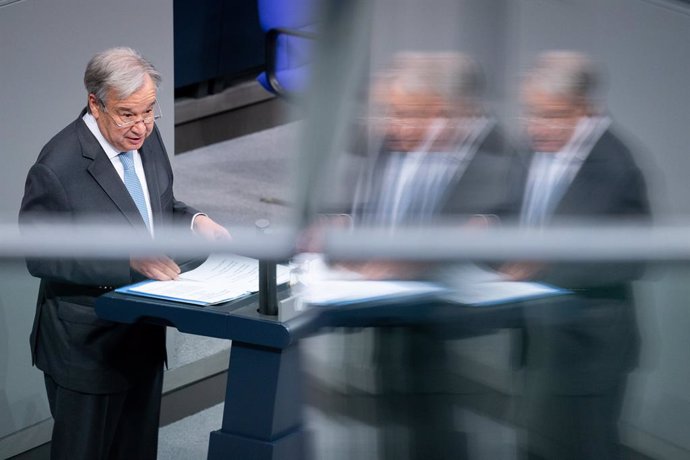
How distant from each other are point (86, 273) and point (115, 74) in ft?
2.89

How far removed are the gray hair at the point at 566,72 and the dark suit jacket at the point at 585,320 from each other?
0.03m

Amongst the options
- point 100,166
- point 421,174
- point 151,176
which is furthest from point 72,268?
point 151,176

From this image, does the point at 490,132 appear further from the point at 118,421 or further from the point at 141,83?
the point at 141,83

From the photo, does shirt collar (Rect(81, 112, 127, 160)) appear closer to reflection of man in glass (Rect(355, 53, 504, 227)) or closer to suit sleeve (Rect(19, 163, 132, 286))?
suit sleeve (Rect(19, 163, 132, 286))

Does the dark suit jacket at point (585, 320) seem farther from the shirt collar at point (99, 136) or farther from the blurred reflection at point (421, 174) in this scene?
the shirt collar at point (99, 136)

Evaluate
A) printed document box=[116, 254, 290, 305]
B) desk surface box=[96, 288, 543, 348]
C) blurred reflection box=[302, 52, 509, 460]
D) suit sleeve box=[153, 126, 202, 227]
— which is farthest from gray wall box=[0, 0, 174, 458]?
blurred reflection box=[302, 52, 509, 460]

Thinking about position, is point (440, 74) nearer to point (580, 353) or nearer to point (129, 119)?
point (580, 353)

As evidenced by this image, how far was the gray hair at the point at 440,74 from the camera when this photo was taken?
431mm

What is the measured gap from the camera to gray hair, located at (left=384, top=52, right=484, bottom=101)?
1.41 ft

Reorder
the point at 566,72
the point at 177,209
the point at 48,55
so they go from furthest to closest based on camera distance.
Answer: the point at 48,55, the point at 177,209, the point at 566,72

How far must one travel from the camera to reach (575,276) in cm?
47

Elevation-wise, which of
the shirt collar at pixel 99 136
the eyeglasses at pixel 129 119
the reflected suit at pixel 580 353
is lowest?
the shirt collar at pixel 99 136

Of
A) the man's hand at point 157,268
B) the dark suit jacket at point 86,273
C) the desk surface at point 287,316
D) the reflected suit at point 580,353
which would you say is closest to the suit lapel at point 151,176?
the dark suit jacket at point 86,273

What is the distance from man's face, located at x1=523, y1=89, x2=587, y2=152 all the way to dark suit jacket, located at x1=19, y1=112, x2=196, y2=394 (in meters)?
0.15
